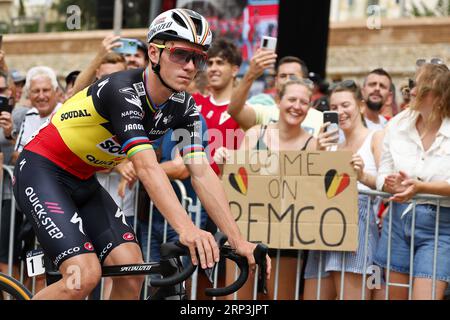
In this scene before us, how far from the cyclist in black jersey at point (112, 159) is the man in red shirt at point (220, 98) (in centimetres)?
237

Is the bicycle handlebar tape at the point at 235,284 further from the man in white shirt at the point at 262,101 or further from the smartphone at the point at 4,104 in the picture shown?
the smartphone at the point at 4,104

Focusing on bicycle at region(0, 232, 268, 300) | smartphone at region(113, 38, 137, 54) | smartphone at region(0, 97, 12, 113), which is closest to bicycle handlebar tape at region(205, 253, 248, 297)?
bicycle at region(0, 232, 268, 300)

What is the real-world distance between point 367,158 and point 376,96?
122 cm

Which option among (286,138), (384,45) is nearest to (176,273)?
(286,138)

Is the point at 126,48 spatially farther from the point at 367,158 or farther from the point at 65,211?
the point at 65,211

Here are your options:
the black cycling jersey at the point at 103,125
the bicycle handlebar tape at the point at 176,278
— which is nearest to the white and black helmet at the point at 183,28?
the black cycling jersey at the point at 103,125

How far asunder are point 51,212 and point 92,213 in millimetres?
381

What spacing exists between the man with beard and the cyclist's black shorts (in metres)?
3.72

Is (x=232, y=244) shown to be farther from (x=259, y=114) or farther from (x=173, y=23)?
(x=259, y=114)

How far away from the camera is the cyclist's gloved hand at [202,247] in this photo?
16.4 ft

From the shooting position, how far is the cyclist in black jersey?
5629 mm

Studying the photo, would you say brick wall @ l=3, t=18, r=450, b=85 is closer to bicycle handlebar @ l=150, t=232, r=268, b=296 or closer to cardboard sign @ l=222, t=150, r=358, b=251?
cardboard sign @ l=222, t=150, r=358, b=251

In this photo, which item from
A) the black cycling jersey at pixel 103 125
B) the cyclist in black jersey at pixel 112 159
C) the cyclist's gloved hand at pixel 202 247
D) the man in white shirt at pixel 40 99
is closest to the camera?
the cyclist's gloved hand at pixel 202 247

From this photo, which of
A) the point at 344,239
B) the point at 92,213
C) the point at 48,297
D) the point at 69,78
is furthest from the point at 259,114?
the point at 48,297
